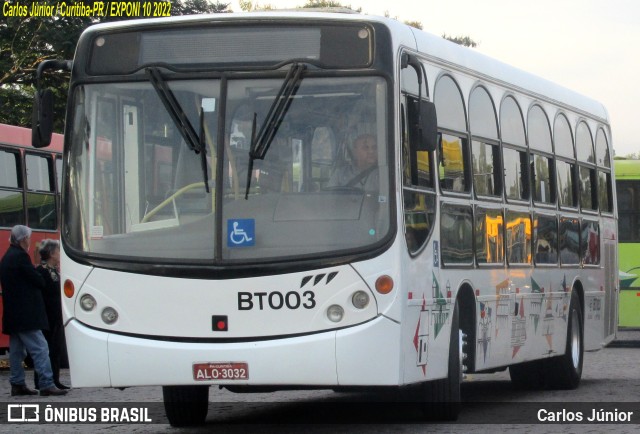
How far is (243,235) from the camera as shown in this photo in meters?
11.1

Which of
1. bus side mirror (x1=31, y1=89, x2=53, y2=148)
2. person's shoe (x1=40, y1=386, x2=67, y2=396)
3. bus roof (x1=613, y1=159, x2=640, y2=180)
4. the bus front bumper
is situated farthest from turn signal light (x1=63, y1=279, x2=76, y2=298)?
bus roof (x1=613, y1=159, x2=640, y2=180)

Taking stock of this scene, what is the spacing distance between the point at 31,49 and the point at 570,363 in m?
16.3

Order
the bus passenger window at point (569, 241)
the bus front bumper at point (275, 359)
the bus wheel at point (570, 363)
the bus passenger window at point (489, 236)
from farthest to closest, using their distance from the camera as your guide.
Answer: the bus wheel at point (570, 363), the bus passenger window at point (569, 241), the bus passenger window at point (489, 236), the bus front bumper at point (275, 359)

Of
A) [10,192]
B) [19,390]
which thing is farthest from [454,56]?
[10,192]

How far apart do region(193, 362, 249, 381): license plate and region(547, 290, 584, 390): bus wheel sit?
285 inches

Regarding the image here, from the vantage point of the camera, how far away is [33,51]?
30.7m

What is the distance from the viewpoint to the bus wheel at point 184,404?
12695mm

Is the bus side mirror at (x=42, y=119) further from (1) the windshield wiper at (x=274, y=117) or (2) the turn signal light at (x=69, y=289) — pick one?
(1) the windshield wiper at (x=274, y=117)

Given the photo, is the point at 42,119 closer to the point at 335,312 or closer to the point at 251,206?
the point at 251,206

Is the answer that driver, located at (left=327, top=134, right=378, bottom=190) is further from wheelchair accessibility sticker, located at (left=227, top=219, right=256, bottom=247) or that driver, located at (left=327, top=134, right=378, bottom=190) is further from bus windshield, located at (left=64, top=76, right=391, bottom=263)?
wheelchair accessibility sticker, located at (left=227, top=219, right=256, bottom=247)

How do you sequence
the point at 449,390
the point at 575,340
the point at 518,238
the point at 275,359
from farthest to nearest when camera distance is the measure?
the point at 575,340 → the point at 518,238 → the point at 449,390 → the point at 275,359

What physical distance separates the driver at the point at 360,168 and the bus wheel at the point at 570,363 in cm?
679

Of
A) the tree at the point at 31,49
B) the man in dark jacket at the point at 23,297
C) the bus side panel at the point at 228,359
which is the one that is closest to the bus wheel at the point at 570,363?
the man in dark jacket at the point at 23,297

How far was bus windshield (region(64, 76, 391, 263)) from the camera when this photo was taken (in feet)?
36.4
